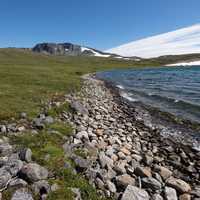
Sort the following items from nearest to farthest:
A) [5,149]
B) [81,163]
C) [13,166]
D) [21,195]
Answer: [21,195] < [13,166] < [81,163] < [5,149]

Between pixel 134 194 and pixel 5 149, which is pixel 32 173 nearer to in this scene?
pixel 5 149

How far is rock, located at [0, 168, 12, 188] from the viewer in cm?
628

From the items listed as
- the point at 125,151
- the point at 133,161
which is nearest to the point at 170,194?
the point at 133,161

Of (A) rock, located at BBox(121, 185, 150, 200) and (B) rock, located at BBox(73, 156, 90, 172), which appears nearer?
(A) rock, located at BBox(121, 185, 150, 200)

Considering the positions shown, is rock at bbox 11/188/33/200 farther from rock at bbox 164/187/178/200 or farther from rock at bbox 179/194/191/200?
rock at bbox 179/194/191/200

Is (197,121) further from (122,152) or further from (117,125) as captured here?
(122,152)

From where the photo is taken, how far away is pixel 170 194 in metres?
7.04

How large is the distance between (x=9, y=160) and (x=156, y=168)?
5.13m

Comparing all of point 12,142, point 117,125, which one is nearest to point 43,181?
point 12,142

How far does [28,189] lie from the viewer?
20.3 feet

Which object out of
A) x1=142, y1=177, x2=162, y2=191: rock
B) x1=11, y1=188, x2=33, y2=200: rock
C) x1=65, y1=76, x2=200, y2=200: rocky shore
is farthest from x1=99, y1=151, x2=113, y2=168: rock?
x1=11, y1=188, x2=33, y2=200: rock

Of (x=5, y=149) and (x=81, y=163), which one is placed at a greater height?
(x=5, y=149)

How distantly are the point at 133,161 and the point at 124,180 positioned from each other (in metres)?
1.86

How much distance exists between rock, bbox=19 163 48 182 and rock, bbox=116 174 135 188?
2208 mm
